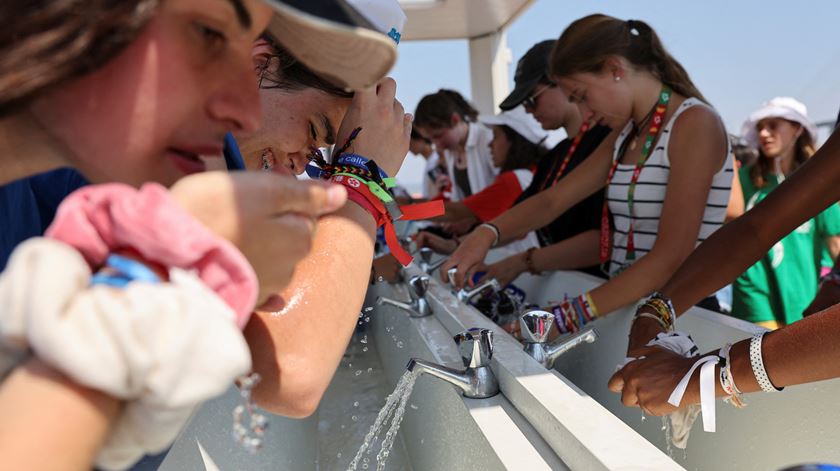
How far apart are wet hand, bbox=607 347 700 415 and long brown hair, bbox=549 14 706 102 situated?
1.08 meters

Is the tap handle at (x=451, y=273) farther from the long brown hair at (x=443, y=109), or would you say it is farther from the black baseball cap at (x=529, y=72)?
the long brown hair at (x=443, y=109)

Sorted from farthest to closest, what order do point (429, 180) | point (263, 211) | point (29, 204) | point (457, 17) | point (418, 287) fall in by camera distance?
1. point (429, 180)
2. point (457, 17)
3. point (418, 287)
4. point (29, 204)
5. point (263, 211)

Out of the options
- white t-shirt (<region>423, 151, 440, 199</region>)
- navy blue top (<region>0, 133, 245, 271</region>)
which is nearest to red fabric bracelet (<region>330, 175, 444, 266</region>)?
navy blue top (<region>0, 133, 245, 271</region>)

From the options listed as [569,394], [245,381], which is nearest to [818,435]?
[569,394]

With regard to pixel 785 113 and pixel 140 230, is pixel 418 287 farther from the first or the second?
pixel 785 113

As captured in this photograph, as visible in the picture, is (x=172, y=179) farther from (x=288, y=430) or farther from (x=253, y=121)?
(x=288, y=430)

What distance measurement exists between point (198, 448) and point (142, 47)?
1.03m

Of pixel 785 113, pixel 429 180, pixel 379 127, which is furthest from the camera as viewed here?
pixel 429 180

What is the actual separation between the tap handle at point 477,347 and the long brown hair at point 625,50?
1.00 m

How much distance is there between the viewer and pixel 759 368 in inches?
36.7

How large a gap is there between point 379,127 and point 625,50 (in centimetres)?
126

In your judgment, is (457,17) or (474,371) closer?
(474,371)

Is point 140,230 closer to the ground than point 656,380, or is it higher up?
higher up

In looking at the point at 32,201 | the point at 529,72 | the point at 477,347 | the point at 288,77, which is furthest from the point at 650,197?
the point at 32,201
